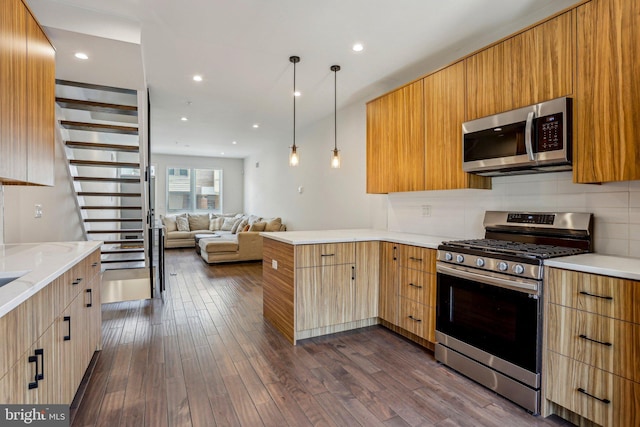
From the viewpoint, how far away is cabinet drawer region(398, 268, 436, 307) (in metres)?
2.72

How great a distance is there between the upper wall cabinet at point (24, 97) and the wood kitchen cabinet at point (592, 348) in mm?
3048

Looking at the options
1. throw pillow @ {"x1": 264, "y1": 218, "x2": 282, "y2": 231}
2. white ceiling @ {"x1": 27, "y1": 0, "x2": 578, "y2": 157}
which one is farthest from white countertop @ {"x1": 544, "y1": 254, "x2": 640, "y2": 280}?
throw pillow @ {"x1": 264, "y1": 218, "x2": 282, "y2": 231}

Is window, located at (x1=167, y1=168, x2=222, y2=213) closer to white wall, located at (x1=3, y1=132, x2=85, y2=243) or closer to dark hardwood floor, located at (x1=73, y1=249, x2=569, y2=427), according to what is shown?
white wall, located at (x1=3, y1=132, x2=85, y2=243)

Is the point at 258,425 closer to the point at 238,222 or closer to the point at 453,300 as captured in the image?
the point at 453,300

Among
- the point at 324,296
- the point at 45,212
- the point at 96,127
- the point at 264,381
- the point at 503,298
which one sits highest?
the point at 96,127

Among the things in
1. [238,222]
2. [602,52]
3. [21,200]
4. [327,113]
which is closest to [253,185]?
[238,222]

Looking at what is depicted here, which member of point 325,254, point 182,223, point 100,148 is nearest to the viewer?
point 325,254

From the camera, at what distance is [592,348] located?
1740 millimetres

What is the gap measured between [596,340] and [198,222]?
29.7 ft

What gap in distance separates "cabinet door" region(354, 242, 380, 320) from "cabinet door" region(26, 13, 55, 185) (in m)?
2.50

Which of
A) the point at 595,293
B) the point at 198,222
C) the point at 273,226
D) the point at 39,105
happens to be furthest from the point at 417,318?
the point at 198,222

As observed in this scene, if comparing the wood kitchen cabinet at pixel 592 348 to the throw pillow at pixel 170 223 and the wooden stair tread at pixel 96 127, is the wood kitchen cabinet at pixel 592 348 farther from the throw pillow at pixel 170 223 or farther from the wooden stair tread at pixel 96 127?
the throw pillow at pixel 170 223

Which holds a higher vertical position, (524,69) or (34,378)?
(524,69)

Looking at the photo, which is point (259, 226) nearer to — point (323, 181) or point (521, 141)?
point (323, 181)
